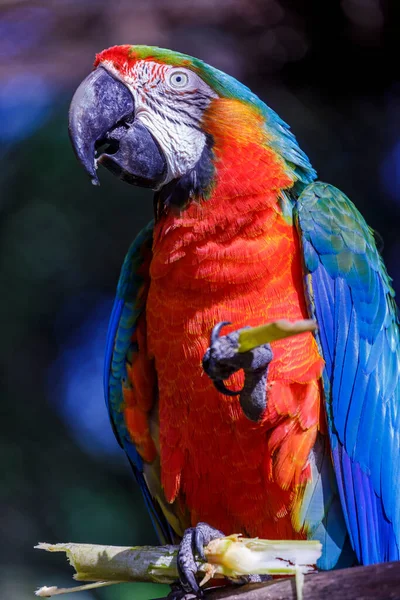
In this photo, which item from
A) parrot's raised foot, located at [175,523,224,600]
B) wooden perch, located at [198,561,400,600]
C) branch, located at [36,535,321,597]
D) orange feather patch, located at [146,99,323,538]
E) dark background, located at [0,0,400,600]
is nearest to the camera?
wooden perch, located at [198,561,400,600]

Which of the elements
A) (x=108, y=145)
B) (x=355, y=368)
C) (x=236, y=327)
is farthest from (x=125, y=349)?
(x=355, y=368)

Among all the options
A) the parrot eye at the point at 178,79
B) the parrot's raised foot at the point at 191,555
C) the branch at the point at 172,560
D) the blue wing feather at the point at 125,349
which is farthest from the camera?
the blue wing feather at the point at 125,349

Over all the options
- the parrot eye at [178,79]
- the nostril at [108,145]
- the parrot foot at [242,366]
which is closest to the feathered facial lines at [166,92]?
the parrot eye at [178,79]

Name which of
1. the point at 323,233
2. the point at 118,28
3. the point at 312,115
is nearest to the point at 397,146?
the point at 312,115

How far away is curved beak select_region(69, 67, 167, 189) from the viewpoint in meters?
2.34

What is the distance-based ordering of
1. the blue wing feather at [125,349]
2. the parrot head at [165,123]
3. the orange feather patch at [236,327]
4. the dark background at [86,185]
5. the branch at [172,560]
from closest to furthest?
1. the branch at [172,560]
2. the orange feather patch at [236,327]
3. the parrot head at [165,123]
4. the blue wing feather at [125,349]
5. the dark background at [86,185]

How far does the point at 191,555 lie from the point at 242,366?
584 millimetres

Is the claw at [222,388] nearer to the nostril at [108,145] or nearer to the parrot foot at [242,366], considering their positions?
the parrot foot at [242,366]

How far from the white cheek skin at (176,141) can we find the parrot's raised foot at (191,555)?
1155 millimetres

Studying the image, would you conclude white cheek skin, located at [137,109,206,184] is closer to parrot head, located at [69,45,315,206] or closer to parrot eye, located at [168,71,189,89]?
parrot head, located at [69,45,315,206]

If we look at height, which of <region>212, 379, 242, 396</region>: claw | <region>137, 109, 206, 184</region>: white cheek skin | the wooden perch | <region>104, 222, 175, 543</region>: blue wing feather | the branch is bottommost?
the wooden perch

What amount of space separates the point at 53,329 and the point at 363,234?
2521 millimetres

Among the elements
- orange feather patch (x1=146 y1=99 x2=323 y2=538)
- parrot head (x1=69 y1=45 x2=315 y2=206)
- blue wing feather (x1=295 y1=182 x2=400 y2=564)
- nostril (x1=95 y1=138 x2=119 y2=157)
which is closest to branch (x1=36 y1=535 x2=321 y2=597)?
orange feather patch (x1=146 y1=99 x2=323 y2=538)

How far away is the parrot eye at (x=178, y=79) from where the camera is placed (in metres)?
2.48
